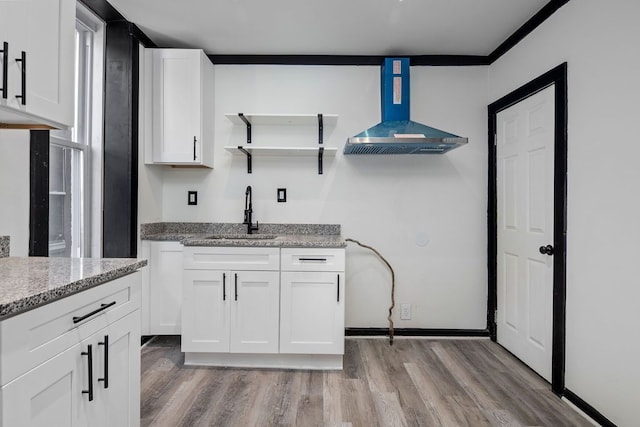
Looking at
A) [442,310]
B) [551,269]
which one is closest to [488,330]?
[442,310]

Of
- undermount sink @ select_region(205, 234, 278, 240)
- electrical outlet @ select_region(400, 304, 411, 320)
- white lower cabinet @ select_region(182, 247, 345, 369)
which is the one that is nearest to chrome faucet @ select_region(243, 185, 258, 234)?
undermount sink @ select_region(205, 234, 278, 240)

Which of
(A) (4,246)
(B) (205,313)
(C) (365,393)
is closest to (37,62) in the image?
(A) (4,246)

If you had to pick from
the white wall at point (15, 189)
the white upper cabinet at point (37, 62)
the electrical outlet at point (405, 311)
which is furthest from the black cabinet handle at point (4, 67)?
the electrical outlet at point (405, 311)

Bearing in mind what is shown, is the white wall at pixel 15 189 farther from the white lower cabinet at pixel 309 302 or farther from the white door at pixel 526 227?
the white door at pixel 526 227

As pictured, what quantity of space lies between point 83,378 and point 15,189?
1018 mm

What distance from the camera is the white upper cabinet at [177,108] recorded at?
2723mm

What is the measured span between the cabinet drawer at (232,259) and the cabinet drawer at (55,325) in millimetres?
Answer: 1064

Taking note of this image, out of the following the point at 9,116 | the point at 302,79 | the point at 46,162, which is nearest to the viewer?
the point at 9,116

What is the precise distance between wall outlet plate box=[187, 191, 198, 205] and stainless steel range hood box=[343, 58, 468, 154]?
1354mm

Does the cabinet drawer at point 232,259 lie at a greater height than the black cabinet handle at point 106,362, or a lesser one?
greater

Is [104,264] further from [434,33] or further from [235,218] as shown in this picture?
[434,33]

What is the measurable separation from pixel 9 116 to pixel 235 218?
1891 mm

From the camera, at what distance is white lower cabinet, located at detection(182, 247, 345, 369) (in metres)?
2.40

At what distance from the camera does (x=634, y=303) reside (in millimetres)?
1624
